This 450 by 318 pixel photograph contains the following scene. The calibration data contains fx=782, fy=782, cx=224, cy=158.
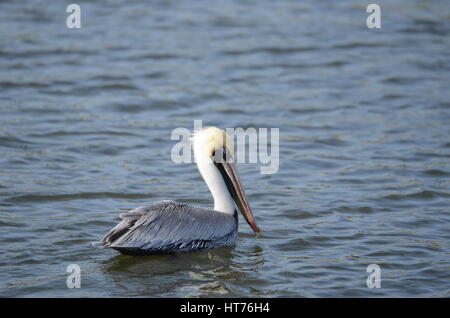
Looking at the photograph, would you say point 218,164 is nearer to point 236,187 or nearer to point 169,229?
point 236,187

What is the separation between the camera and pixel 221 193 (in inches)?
234

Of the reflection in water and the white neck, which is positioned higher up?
the white neck

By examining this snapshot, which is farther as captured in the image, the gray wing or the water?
the water

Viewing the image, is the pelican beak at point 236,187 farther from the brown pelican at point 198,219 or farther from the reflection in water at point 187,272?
the reflection in water at point 187,272

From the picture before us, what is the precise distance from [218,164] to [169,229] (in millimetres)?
773

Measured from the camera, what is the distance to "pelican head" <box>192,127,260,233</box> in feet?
19.4

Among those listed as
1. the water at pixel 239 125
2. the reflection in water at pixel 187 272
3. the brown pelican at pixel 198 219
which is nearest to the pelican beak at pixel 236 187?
the brown pelican at pixel 198 219

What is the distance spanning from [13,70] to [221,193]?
5114 millimetres

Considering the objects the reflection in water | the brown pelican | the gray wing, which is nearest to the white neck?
the brown pelican

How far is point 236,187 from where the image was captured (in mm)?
6020

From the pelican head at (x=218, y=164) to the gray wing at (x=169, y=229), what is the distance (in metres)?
0.17

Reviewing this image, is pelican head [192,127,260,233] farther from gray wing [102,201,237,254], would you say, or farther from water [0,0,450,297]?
water [0,0,450,297]

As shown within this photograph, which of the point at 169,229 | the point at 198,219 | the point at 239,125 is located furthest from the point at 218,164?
the point at 239,125

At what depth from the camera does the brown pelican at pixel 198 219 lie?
17.5ft
